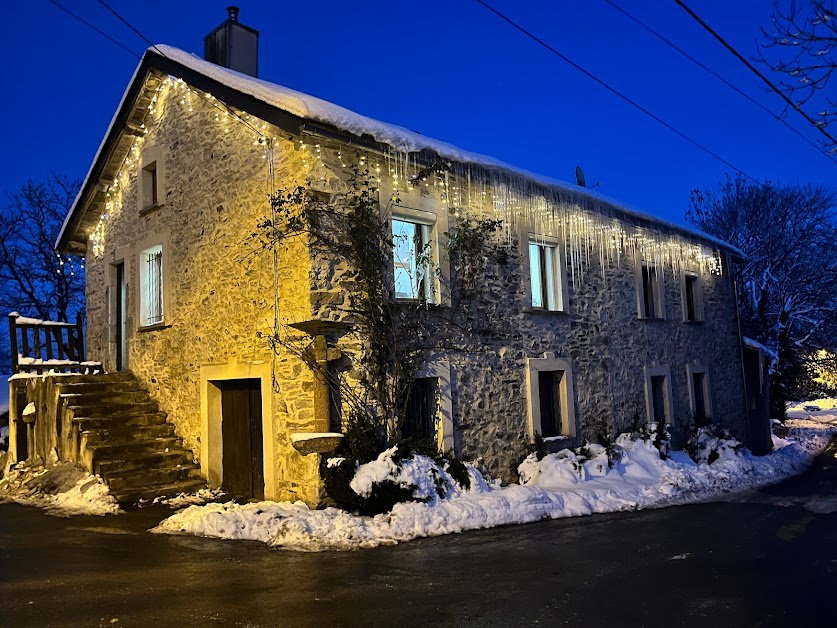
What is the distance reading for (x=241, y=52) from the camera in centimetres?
1130

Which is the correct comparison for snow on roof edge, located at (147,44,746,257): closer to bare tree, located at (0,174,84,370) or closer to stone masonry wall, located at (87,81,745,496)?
stone masonry wall, located at (87,81,745,496)

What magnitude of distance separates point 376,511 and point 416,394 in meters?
1.92

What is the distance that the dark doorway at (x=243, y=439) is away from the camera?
9.27 meters

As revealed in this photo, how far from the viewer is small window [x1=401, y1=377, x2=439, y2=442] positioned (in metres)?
8.87

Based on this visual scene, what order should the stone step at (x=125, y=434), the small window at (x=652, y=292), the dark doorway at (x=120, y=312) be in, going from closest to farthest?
the stone step at (x=125, y=434) < the dark doorway at (x=120, y=312) < the small window at (x=652, y=292)

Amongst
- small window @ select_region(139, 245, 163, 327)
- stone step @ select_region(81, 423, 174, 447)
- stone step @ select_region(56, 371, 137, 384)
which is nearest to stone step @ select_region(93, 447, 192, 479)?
stone step @ select_region(81, 423, 174, 447)

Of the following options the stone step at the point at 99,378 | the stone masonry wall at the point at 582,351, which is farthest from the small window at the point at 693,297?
the stone step at the point at 99,378

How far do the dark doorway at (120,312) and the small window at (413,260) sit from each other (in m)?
5.84

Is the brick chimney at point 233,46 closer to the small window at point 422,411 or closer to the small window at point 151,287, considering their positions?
the small window at point 151,287

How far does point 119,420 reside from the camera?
10.1m

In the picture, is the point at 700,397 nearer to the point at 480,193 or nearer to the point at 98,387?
the point at 480,193

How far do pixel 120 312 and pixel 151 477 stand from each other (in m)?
4.32

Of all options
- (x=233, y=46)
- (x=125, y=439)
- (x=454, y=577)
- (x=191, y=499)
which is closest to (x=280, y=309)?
(x=191, y=499)

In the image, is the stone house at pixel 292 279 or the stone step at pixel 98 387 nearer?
the stone house at pixel 292 279
